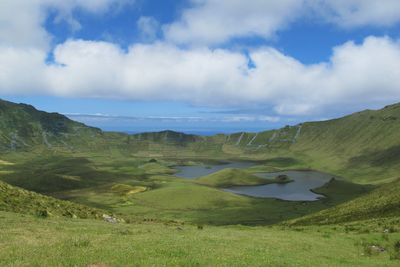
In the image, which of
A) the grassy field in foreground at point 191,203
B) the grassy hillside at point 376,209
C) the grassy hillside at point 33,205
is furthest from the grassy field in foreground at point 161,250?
the grassy field in foreground at point 191,203

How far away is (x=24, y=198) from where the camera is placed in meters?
51.1

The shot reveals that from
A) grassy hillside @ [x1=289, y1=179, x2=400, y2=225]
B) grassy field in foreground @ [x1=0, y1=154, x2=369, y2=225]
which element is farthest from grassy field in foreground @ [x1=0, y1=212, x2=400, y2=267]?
grassy field in foreground @ [x1=0, y1=154, x2=369, y2=225]

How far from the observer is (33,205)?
48469 millimetres

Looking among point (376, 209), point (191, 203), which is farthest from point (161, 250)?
point (191, 203)

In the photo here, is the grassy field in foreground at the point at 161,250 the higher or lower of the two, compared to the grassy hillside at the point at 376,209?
higher

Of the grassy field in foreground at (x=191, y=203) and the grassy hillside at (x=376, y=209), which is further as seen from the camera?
the grassy field in foreground at (x=191, y=203)

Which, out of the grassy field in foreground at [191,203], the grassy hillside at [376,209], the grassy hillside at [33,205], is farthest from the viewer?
the grassy field in foreground at [191,203]

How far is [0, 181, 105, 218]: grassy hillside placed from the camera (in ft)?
150

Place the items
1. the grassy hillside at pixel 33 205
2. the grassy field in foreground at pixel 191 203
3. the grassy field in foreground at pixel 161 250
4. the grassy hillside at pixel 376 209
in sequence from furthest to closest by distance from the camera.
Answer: the grassy field in foreground at pixel 191 203
the grassy hillside at pixel 376 209
the grassy hillside at pixel 33 205
the grassy field in foreground at pixel 161 250

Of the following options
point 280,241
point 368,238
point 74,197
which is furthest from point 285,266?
point 74,197

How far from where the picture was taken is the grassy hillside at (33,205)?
45.6m

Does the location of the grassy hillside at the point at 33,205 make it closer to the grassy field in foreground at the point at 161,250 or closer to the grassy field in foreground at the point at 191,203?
the grassy field in foreground at the point at 161,250

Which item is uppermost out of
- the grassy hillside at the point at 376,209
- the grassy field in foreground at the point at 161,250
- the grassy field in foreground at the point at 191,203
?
the grassy field in foreground at the point at 161,250

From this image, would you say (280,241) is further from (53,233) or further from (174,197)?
(174,197)
